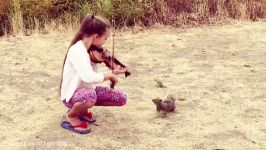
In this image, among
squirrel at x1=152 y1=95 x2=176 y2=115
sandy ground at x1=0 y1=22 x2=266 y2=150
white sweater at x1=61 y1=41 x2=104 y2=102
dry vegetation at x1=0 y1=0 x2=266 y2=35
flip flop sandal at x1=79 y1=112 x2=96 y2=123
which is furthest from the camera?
dry vegetation at x1=0 y1=0 x2=266 y2=35

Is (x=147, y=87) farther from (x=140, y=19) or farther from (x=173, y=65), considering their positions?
(x=140, y=19)

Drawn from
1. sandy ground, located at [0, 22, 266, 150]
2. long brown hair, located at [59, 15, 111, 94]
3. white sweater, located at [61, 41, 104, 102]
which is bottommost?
sandy ground, located at [0, 22, 266, 150]

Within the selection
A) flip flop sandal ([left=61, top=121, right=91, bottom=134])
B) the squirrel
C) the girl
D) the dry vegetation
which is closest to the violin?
the girl

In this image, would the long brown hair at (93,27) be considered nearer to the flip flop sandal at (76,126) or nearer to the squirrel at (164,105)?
the flip flop sandal at (76,126)

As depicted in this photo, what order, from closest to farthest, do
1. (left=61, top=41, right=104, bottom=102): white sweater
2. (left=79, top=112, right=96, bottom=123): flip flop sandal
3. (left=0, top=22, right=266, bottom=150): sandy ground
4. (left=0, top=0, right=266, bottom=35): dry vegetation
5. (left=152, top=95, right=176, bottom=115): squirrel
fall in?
1. (left=61, top=41, right=104, bottom=102): white sweater
2. (left=0, top=22, right=266, bottom=150): sandy ground
3. (left=79, top=112, right=96, bottom=123): flip flop sandal
4. (left=152, top=95, right=176, bottom=115): squirrel
5. (left=0, top=0, right=266, bottom=35): dry vegetation

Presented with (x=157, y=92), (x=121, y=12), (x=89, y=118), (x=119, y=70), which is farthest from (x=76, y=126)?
(x=121, y=12)

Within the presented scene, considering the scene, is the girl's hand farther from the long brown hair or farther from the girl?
the long brown hair

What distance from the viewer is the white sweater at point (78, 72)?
13.5ft

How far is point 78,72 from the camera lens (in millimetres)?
4160

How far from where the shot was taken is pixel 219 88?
566 cm

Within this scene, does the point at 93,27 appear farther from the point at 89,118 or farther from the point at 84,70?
the point at 89,118

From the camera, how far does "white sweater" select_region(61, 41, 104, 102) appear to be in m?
4.12

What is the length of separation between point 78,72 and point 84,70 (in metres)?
0.07

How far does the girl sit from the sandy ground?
0.29 m
